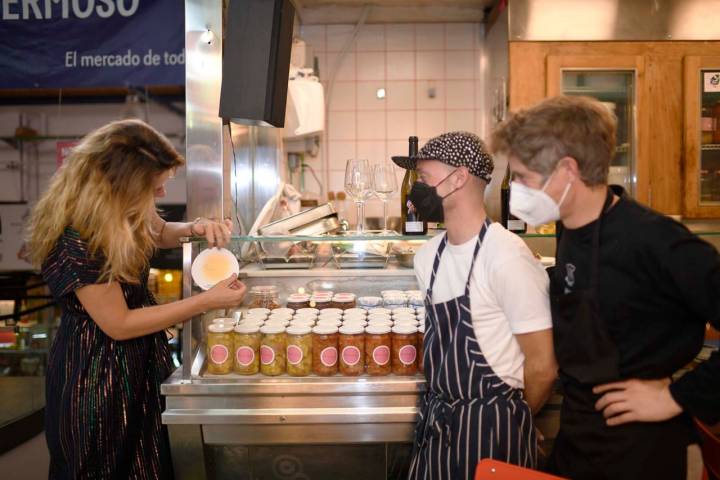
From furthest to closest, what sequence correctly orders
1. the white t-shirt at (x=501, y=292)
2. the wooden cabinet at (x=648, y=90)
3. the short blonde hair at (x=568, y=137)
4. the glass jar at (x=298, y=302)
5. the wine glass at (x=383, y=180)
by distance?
1. the wooden cabinet at (x=648, y=90)
2. the wine glass at (x=383, y=180)
3. the glass jar at (x=298, y=302)
4. the white t-shirt at (x=501, y=292)
5. the short blonde hair at (x=568, y=137)

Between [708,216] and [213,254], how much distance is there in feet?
11.6

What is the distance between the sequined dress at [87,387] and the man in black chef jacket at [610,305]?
3.83ft

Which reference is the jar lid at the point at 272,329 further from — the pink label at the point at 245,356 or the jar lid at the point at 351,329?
the jar lid at the point at 351,329

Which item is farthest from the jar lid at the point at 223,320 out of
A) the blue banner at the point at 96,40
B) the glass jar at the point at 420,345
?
the blue banner at the point at 96,40

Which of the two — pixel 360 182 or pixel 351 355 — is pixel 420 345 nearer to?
pixel 351 355

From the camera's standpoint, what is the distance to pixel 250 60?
6.89 ft

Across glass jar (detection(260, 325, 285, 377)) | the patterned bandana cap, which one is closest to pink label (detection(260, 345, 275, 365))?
glass jar (detection(260, 325, 285, 377))

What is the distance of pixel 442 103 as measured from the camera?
469 cm

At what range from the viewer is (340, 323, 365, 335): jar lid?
1725 mm

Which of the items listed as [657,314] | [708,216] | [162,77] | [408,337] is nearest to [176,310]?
[408,337]

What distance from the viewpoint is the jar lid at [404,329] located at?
1.73m

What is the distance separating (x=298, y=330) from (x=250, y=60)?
987 millimetres

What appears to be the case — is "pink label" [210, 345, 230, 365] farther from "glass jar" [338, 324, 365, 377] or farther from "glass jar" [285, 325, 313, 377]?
"glass jar" [338, 324, 365, 377]

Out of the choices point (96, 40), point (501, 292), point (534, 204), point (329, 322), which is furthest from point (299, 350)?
point (96, 40)
